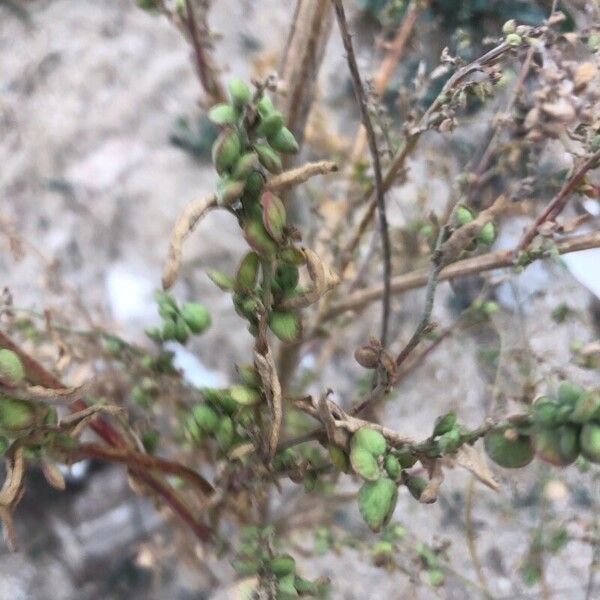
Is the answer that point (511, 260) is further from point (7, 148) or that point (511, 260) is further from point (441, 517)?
point (7, 148)

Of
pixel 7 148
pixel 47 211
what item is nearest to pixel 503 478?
pixel 47 211

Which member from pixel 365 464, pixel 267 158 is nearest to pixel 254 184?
pixel 267 158

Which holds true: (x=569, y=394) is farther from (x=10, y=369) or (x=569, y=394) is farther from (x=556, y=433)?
(x=10, y=369)

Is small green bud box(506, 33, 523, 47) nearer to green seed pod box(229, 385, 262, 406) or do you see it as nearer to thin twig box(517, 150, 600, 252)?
thin twig box(517, 150, 600, 252)

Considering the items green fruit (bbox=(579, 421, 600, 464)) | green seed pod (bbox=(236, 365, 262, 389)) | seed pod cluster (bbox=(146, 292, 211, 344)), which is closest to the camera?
green fruit (bbox=(579, 421, 600, 464))

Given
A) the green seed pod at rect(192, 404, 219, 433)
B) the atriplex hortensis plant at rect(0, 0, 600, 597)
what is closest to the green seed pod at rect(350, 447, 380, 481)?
the atriplex hortensis plant at rect(0, 0, 600, 597)

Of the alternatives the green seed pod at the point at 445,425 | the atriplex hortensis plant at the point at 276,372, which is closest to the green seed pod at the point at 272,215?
the atriplex hortensis plant at the point at 276,372

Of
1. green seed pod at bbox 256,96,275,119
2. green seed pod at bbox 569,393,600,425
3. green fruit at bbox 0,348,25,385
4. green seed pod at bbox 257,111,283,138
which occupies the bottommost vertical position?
green fruit at bbox 0,348,25,385
